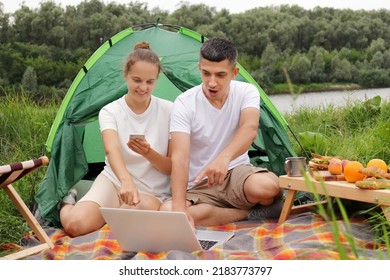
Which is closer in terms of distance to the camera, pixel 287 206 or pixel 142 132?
pixel 287 206

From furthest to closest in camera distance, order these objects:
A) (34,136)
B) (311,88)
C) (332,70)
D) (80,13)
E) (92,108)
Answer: (80,13)
(332,70)
(311,88)
(34,136)
(92,108)

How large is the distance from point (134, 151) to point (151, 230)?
0.53 m

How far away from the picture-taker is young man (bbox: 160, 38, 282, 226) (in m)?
2.53

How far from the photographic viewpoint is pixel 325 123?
4.73 metres

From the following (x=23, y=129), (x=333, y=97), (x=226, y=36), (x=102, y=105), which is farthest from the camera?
(x=226, y=36)

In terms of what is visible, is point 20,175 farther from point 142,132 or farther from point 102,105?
point 102,105

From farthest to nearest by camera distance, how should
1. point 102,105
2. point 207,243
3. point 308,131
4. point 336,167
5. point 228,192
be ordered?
1. point 308,131
2. point 102,105
3. point 228,192
4. point 336,167
5. point 207,243

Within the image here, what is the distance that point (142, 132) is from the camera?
2.72 meters

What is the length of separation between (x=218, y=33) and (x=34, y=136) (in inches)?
103

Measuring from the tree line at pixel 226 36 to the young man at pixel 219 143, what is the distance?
315 cm

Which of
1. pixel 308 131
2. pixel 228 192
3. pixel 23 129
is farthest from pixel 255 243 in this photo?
pixel 23 129

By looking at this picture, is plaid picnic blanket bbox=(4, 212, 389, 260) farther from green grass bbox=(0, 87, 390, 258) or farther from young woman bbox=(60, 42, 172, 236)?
green grass bbox=(0, 87, 390, 258)
